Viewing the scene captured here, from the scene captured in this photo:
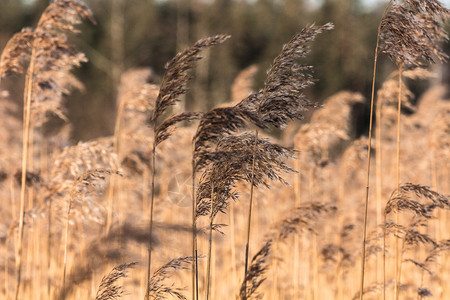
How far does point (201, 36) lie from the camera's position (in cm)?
2597

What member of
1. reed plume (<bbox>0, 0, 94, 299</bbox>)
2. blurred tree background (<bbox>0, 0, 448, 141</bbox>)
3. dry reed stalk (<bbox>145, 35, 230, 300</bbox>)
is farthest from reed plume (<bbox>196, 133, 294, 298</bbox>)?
blurred tree background (<bbox>0, 0, 448, 141</bbox>)

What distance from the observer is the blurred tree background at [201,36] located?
26156 millimetres

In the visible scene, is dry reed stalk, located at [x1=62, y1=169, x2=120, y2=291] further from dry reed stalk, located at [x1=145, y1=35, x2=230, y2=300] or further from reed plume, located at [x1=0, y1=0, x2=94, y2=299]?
dry reed stalk, located at [x1=145, y1=35, x2=230, y2=300]

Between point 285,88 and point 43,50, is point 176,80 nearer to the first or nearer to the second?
point 285,88

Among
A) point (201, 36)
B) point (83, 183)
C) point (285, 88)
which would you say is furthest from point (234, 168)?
point (201, 36)

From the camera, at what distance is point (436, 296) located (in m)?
5.30

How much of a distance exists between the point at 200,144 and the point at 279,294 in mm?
3691

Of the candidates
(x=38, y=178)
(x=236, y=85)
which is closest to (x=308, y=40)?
(x=38, y=178)

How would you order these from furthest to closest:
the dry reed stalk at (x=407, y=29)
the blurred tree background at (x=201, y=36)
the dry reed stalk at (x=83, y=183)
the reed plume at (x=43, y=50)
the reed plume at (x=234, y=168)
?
1. the blurred tree background at (x=201, y=36)
2. the reed plume at (x=43, y=50)
3. the dry reed stalk at (x=83, y=183)
4. the dry reed stalk at (x=407, y=29)
5. the reed plume at (x=234, y=168)

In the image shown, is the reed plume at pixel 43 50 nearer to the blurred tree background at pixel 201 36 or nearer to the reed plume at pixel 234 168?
the reed plume at pixel 234 168

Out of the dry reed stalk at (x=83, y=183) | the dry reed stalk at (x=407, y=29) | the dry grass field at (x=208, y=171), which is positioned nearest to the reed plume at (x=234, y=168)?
the dry grass field at (x=208, y=171)

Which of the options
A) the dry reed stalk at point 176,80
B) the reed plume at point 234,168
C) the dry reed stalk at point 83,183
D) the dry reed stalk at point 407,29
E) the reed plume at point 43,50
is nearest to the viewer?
the dry reed stalk at point 176,80

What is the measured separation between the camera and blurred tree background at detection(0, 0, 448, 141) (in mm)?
26156

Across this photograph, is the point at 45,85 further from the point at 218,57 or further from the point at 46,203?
the point at 218,57
